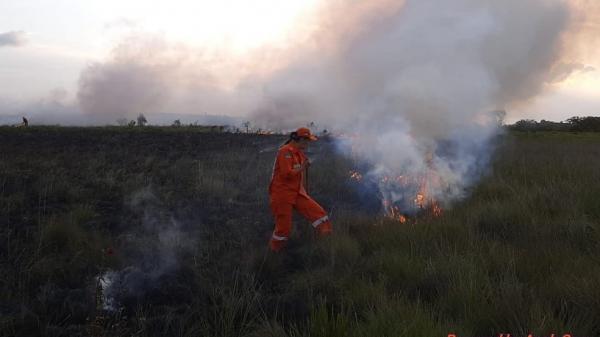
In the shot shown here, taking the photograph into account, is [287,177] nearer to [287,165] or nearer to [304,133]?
[287,165]

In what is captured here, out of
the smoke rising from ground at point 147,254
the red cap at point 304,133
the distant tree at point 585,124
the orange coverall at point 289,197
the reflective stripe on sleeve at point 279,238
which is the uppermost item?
the distant tree at point 585,124

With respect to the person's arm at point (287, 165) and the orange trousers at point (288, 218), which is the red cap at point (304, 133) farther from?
the orange trousers at point (288, 218)

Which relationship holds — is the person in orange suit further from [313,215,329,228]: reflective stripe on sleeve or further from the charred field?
the charred field

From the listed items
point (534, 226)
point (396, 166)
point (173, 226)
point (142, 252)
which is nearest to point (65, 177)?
point (173, 226)

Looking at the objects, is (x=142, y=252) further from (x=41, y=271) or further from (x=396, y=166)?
(x=396, y=166)

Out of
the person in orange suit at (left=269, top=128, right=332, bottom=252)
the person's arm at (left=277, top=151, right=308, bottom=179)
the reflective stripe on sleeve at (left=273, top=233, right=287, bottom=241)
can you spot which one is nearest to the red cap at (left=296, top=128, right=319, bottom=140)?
the person in orange suit at (left=269, top=128, right=332, bottom=252)

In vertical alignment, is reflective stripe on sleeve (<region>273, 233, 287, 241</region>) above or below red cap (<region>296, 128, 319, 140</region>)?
below

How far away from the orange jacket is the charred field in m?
0.58

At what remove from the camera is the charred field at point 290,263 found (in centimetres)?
364

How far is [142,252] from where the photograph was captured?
5.65 m

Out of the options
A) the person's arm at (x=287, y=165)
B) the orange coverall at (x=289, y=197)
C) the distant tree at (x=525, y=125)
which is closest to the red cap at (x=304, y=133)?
the orange coverall at (x=289, y=197)

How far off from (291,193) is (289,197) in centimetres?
8

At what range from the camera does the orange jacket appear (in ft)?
21.2

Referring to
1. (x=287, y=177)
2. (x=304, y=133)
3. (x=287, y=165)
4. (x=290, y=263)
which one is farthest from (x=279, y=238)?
(x=304, y=133)
